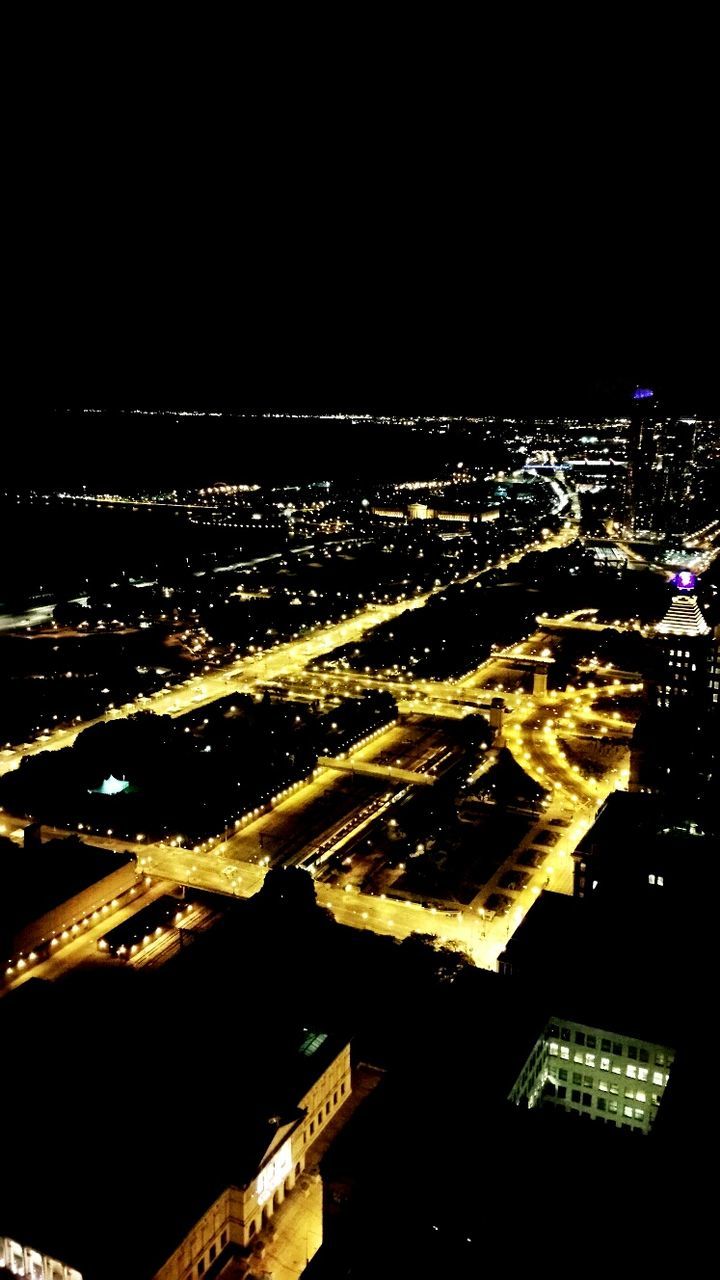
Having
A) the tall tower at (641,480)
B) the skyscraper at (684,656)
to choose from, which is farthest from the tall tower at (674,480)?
the skyscraper at (684,656)

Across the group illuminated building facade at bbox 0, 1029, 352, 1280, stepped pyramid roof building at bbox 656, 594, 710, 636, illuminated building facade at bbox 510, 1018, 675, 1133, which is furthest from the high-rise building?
illuminated building facade at bbox 0, 1029, 352, 1280

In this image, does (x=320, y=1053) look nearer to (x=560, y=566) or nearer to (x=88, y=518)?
(x=560, y=566)

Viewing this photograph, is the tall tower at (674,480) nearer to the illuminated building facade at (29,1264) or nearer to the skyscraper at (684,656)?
the skyscraper at (684,656)

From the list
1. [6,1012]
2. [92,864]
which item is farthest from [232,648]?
[6,1012]

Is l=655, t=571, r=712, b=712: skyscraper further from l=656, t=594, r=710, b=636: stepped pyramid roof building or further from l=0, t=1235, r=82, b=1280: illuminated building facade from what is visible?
l=0, t=1235, r=82, b=1280: illuminated building facade

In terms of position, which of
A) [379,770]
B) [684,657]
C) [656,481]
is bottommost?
[379,770]

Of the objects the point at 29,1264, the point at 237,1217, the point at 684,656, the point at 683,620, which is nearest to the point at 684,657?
the point at 684,656

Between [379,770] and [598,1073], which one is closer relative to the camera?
[598,1073]

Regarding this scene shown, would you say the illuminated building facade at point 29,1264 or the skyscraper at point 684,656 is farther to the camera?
the skyscraper at point 684,656

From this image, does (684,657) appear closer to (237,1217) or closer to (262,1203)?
(262,1203)

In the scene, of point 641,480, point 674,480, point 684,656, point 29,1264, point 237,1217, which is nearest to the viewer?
point 29,1264
